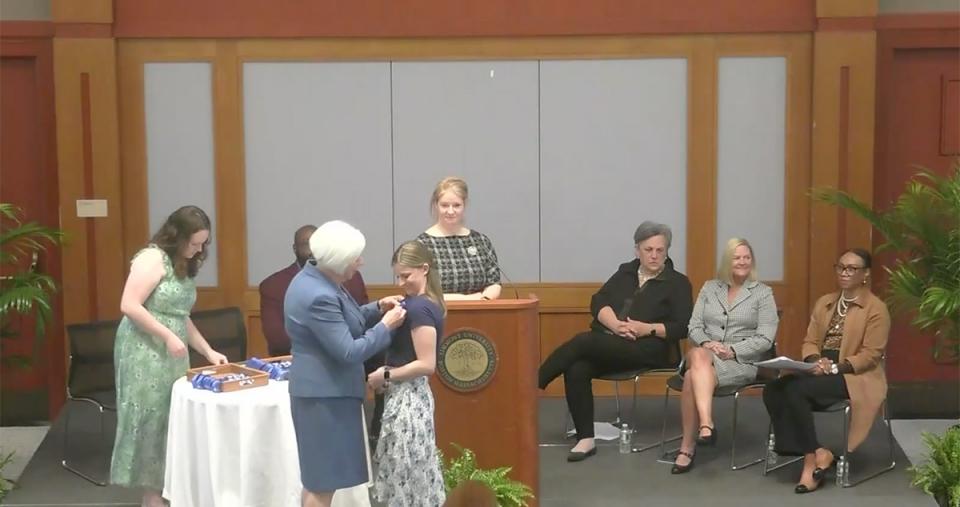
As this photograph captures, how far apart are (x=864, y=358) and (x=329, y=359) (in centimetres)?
294

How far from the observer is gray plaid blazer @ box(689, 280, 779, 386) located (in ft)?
21.1

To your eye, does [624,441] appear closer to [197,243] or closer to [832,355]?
[832,355]

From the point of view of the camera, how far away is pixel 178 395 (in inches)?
202

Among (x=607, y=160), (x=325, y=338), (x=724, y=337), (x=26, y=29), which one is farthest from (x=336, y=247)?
(x=26, y=29)

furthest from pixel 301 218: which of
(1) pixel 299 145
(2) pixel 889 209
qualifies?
(2) pixel 889 209

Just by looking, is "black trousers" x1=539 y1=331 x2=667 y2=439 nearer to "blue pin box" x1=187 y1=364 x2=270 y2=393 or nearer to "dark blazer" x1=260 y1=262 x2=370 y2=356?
"dark blazer" x1=260 y1=262 x2=370 y2=356

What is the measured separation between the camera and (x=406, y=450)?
4730 mm

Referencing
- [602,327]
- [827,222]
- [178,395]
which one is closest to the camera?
[178,395]

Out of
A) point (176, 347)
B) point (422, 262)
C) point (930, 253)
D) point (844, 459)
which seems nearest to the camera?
point (422, 262)

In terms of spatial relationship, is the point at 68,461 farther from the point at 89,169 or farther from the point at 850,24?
the point at 850,24

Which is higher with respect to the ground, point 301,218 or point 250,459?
point 301,218

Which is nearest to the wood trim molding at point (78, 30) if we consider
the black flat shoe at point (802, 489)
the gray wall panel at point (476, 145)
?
the gray wall panel at point (476, 145)

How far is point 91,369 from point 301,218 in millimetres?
1667

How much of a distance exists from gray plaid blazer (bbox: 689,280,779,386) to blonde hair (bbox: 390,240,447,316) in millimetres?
2203
